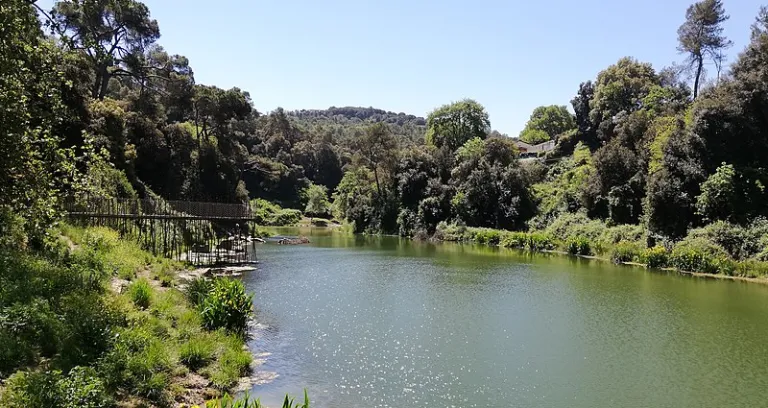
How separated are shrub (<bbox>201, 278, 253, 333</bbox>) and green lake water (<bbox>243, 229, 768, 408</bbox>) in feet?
2.82

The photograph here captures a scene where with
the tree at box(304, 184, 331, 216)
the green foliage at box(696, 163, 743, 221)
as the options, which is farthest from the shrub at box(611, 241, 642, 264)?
the tree at box(304, 184, 331, 216)

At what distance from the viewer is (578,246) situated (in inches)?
1791

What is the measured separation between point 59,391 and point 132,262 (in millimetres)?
12960

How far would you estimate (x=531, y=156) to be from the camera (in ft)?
275

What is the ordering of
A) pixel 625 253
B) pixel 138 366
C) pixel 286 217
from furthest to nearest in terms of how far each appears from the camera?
pixel 286 217 → pixel 625 253 → pixel 138 366

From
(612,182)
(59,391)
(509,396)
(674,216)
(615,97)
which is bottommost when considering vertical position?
(509,396)

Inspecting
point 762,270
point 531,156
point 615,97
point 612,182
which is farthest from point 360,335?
point 531,156

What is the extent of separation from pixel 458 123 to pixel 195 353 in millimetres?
73184

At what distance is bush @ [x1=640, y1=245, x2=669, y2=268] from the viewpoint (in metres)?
36.6

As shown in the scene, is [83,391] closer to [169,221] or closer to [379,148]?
[169,221]

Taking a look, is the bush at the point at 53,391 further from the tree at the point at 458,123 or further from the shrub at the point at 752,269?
the tree at the point at 458,123

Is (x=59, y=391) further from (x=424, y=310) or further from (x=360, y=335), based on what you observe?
(x=424, y=310)

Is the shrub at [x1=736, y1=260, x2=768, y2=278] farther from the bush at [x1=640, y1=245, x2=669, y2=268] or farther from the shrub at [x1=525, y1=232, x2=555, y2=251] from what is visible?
the shrub at [x1=525, y1=232, x2=555, y2=251]

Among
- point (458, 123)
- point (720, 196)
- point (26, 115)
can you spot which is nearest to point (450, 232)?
point (458, 123)
